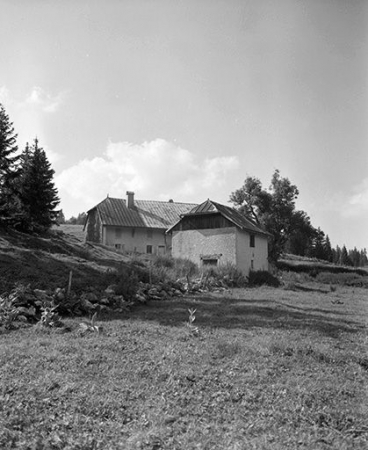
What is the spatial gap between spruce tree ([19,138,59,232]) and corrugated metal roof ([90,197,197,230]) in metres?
12.7

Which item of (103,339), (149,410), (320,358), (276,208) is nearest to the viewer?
(149,410)

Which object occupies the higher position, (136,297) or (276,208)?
(276,208)

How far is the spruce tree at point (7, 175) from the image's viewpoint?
1110 inches

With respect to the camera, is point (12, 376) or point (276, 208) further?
point (276, 208)

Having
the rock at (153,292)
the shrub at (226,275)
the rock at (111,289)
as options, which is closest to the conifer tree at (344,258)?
the shrub at (226,275)

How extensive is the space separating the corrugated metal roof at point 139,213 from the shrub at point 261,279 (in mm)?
18478

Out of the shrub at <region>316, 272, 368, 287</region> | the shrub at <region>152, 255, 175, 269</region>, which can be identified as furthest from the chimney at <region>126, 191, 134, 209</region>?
the shrub at <region>316, 272, 368, 287</region>

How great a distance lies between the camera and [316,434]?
4.32m

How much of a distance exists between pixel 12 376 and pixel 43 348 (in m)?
1.67

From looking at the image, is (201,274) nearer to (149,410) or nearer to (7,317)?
(7,317)

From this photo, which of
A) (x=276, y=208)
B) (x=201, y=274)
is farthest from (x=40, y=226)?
(x=276, y=208)

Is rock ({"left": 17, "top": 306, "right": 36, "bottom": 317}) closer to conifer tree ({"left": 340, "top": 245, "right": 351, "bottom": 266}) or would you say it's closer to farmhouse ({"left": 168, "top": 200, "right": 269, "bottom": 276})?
farmhouse ({"left": 168, "top": 200, "right": 269, "bottom": 276})

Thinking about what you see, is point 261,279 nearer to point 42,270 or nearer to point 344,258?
point 42,270

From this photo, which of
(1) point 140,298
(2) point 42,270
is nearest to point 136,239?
(2) point 42,270
